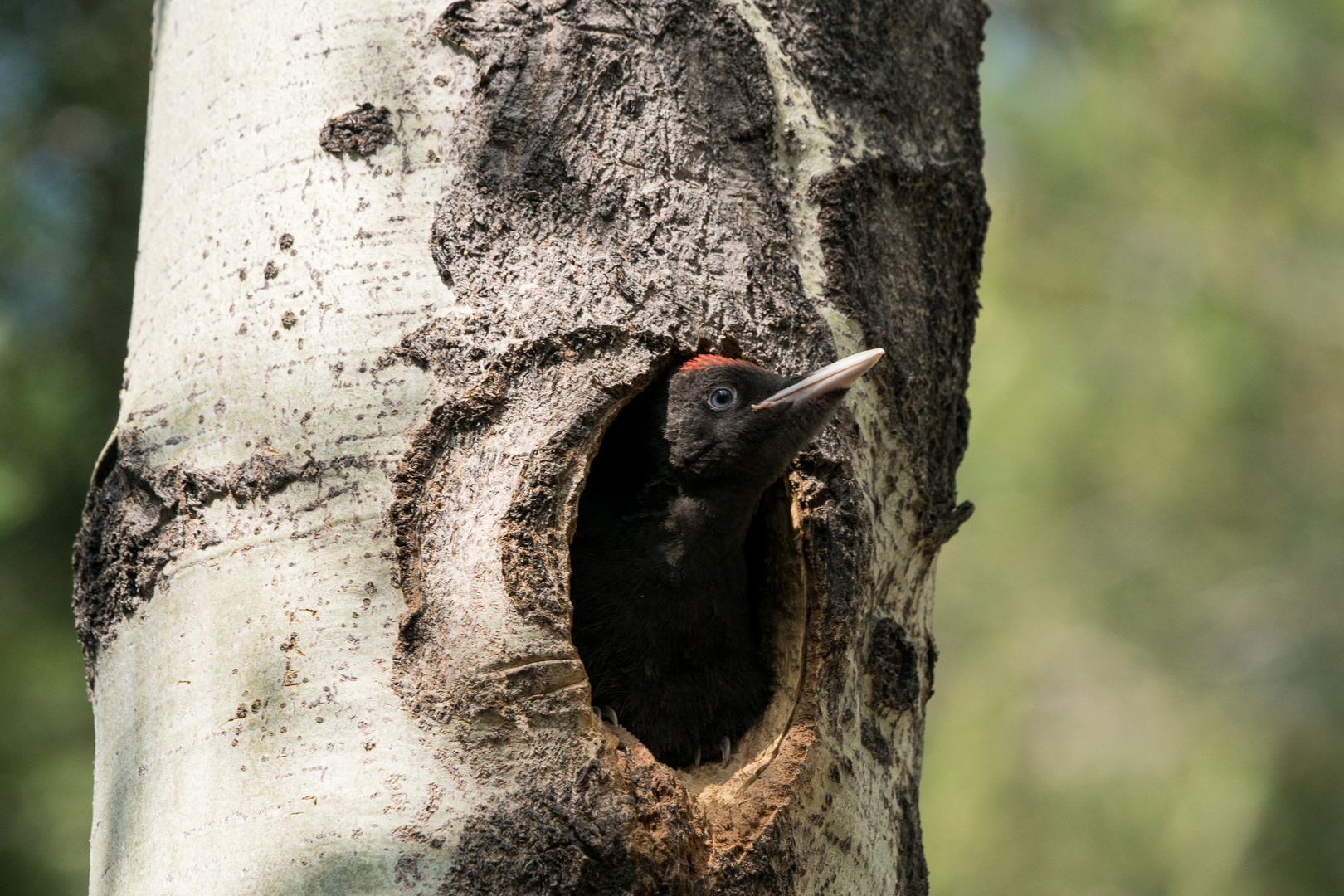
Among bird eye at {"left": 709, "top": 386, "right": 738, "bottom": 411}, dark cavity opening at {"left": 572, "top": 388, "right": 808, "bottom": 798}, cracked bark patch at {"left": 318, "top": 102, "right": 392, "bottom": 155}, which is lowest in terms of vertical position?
dark cavity opening at {"left": 572, "top": 388, "right": 808, "bottom": 798}

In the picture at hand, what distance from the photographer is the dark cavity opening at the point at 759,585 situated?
2.34 m

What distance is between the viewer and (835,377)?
2350mm

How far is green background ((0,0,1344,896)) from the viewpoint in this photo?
7.96 meters

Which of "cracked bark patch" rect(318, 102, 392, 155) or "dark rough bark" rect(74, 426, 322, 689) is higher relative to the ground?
"cracked bark patch" rect(318, 102, 392, 155)

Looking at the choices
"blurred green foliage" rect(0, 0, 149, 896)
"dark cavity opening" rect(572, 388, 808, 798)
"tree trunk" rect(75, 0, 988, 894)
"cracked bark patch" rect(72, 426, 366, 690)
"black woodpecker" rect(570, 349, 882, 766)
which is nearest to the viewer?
"tree trunk" rect(75, 0, 988, 894)

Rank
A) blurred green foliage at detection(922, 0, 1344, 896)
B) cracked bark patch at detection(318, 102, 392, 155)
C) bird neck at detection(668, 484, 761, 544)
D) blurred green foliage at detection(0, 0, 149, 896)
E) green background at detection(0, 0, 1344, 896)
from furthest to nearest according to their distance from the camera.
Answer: blurred green foliage at detection(922, 0, 1344, 896)
green background at detection(0, 0, 1344, 896)
blurred green foliage at detection(0, 0, 149, 896)
bird neck at detection(668, 484, 761, 544)
cracked bark patch at detection(318, 102, 392, 155)

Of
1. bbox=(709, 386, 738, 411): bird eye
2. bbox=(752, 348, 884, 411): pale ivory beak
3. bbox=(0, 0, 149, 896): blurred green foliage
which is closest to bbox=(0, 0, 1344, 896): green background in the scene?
bbox=(0, 0, 149, 896): blurred green foliage

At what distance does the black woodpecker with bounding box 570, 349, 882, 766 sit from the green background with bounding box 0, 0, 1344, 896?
5977 mm

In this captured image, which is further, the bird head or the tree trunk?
the bird head

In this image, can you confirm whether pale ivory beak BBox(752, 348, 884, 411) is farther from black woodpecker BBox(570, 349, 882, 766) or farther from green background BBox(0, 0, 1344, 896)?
green background BBox(0, 0, 1344, 896)

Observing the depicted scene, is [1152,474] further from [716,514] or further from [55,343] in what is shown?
[55,343]

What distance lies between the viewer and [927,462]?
2.62 metres

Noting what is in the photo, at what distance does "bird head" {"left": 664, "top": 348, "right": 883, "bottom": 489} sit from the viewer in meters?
2.37

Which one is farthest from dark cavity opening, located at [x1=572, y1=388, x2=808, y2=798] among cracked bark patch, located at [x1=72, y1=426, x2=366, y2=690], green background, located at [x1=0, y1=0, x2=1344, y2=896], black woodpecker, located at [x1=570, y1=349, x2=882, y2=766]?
green background, located at [x1=0, y1=0, x2=1344, y2=896]
